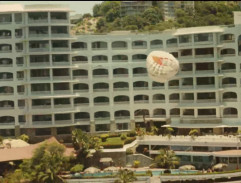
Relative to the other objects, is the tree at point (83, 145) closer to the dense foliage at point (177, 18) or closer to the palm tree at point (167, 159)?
the palm tree at point (167, 159)

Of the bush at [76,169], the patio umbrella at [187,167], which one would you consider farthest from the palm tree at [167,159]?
the bush at [76,169]

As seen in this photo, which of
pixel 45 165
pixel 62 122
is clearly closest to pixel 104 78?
pixel 62 122

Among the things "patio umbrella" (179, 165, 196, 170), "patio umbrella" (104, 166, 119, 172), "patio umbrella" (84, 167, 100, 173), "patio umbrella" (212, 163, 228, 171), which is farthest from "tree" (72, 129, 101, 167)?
"patio umbrella" (212, 163, 228, 171)

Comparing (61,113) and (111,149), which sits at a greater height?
(61,113)

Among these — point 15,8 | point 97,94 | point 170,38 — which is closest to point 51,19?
point 15,8

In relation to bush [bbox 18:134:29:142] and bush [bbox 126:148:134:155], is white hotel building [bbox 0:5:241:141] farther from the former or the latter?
bush [bbox 126:148:134:155]

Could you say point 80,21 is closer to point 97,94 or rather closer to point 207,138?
point 97,94
